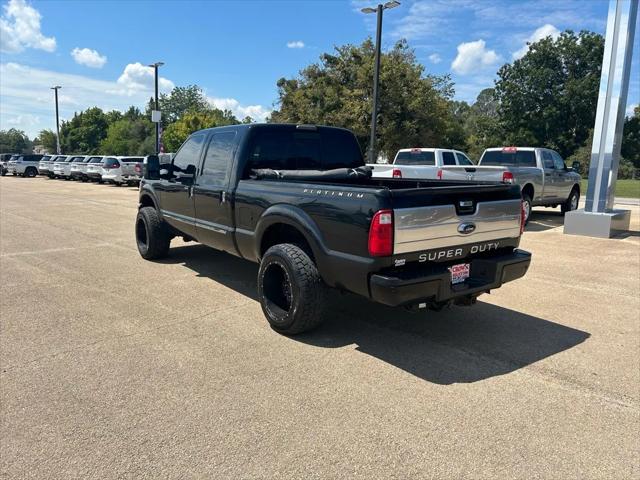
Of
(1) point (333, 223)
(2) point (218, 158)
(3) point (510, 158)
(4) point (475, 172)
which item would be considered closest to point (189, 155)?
(2) point (218, 158)

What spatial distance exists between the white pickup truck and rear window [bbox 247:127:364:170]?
588 centimetres

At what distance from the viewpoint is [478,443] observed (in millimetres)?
2828

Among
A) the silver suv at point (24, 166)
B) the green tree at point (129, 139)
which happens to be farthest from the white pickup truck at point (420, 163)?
the green tree at point (129, 139)

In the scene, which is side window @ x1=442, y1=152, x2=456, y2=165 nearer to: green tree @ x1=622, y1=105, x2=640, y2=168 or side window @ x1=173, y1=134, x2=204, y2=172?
side window @ x1=173, y1=134, x2=204, y2=172

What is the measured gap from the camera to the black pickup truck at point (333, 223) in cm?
364

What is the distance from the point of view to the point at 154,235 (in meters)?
7.28

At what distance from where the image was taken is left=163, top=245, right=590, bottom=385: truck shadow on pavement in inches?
153

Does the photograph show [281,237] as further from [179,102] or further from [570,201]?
[179,102]

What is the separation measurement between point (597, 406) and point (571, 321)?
6.35 ft

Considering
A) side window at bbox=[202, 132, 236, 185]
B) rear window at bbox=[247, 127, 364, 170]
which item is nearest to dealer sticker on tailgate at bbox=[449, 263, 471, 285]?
rear window at bbox=[247, 127, 364, 170]

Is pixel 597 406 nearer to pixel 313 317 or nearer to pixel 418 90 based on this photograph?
pixel 313 317

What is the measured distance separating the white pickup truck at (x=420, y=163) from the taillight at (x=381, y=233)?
843 centimetres

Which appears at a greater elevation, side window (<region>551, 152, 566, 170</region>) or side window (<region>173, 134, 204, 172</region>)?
side window (<region>551, 152, 566, 170</region>)

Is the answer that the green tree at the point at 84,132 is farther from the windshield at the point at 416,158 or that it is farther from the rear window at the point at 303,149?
the rear window at the point at 303,149
